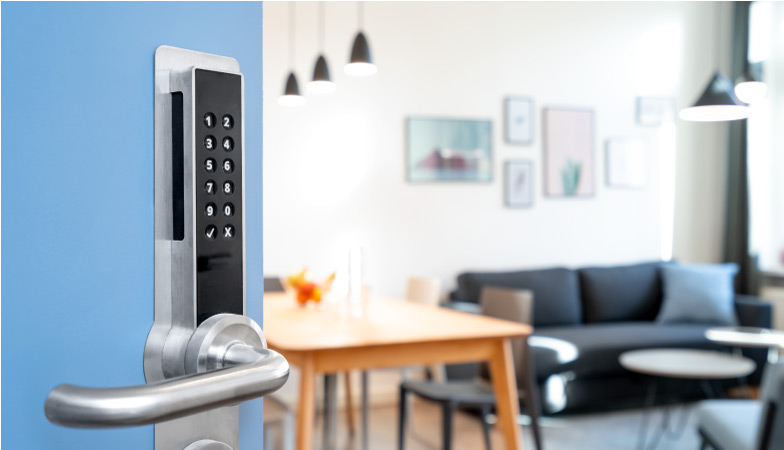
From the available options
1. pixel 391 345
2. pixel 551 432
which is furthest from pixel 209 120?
pixel 551 432

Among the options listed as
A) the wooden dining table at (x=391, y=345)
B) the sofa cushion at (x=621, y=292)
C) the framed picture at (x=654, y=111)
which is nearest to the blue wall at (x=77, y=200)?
the wooden dining table at (x=391, y=345)

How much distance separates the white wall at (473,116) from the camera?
480 centimetres

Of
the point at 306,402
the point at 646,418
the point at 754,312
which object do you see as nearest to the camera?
the point at 306,402

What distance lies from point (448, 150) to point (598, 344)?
168 centimetres

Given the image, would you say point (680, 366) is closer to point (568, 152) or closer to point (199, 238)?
point (568, 152)

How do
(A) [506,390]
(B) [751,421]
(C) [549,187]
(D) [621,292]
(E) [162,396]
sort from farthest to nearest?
1. (C) [549,187]
2. (D) [621,292]
3. (A) [506,390]
4. (B) [751,421]
5. (E) [162,396]

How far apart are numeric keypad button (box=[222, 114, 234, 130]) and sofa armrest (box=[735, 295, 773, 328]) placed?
5.35m

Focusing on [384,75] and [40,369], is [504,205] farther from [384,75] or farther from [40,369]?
[40,369]

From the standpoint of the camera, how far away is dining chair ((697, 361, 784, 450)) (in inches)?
89.4

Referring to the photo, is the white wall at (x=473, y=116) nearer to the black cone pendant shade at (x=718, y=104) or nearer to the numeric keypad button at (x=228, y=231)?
the black cone pendant shade at (x=718, y=104)

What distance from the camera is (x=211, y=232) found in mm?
418

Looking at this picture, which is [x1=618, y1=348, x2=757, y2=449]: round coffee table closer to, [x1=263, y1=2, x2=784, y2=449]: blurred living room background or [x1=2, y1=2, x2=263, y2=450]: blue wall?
[x1=263, y1=2, x2=784, y2=449]: blurred living room background

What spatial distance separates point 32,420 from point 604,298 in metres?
5.28

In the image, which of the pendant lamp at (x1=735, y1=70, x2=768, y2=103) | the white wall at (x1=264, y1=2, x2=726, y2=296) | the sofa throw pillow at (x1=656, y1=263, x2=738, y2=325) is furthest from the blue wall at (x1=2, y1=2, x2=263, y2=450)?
the sofa throw pillow at (x1=656, y1=263, x2=738, y2=325)
